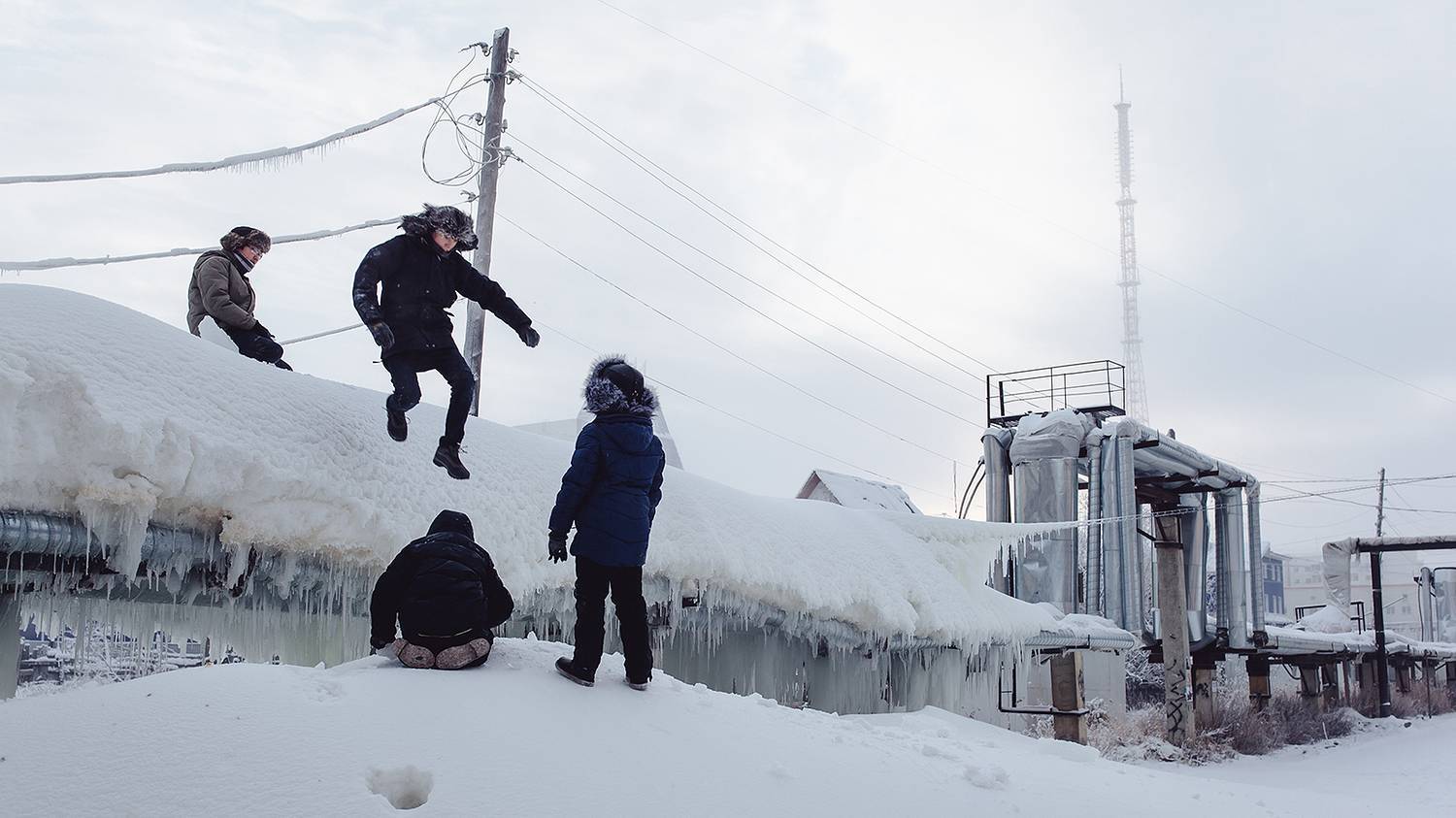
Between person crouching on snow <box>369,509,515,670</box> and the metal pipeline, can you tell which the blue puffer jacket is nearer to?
person crouching on snow <box>369,509,515,670</box>

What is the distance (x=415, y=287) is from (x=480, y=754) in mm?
2980

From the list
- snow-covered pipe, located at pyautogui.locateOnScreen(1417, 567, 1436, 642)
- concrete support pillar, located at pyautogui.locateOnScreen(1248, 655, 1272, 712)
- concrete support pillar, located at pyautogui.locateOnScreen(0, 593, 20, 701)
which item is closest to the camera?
concrete support pillar, located at pyautogui.locateOnScreen(0, 593, 20, 701)

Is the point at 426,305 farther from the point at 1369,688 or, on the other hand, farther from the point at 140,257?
the point at 1369,688

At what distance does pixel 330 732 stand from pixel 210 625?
9.03 feet

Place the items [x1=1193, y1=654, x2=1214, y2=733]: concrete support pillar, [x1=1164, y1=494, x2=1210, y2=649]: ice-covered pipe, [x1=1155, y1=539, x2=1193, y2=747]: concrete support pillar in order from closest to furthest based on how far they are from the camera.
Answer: [x1=1155, y1=539, x2=1193, y2=747]: concrete support pillar
[x1=1164, y1=494, x2=1210, y2=649]: ice-covered pipe
[x1=1193, y1=654, x2=1214, y2=733]: concrete support pillar

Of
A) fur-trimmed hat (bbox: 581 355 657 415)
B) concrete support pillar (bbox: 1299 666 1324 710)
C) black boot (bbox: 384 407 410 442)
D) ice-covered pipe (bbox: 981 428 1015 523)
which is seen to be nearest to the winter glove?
black boot (bbox: 384 407 410 442)

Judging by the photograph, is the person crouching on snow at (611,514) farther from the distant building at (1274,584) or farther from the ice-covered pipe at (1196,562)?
the distant building at (1274,584)

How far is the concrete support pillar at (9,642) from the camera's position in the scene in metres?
4.98

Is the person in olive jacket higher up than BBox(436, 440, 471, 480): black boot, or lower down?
higher up

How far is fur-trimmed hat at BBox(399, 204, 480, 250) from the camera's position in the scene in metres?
5.70

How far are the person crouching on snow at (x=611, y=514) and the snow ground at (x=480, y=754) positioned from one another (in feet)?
0.54

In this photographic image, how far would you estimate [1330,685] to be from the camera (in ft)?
88.3

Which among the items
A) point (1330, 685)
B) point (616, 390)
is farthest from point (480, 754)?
point (1330, 685)

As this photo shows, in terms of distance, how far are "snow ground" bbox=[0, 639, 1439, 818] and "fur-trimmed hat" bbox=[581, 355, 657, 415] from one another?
115 centimetres
